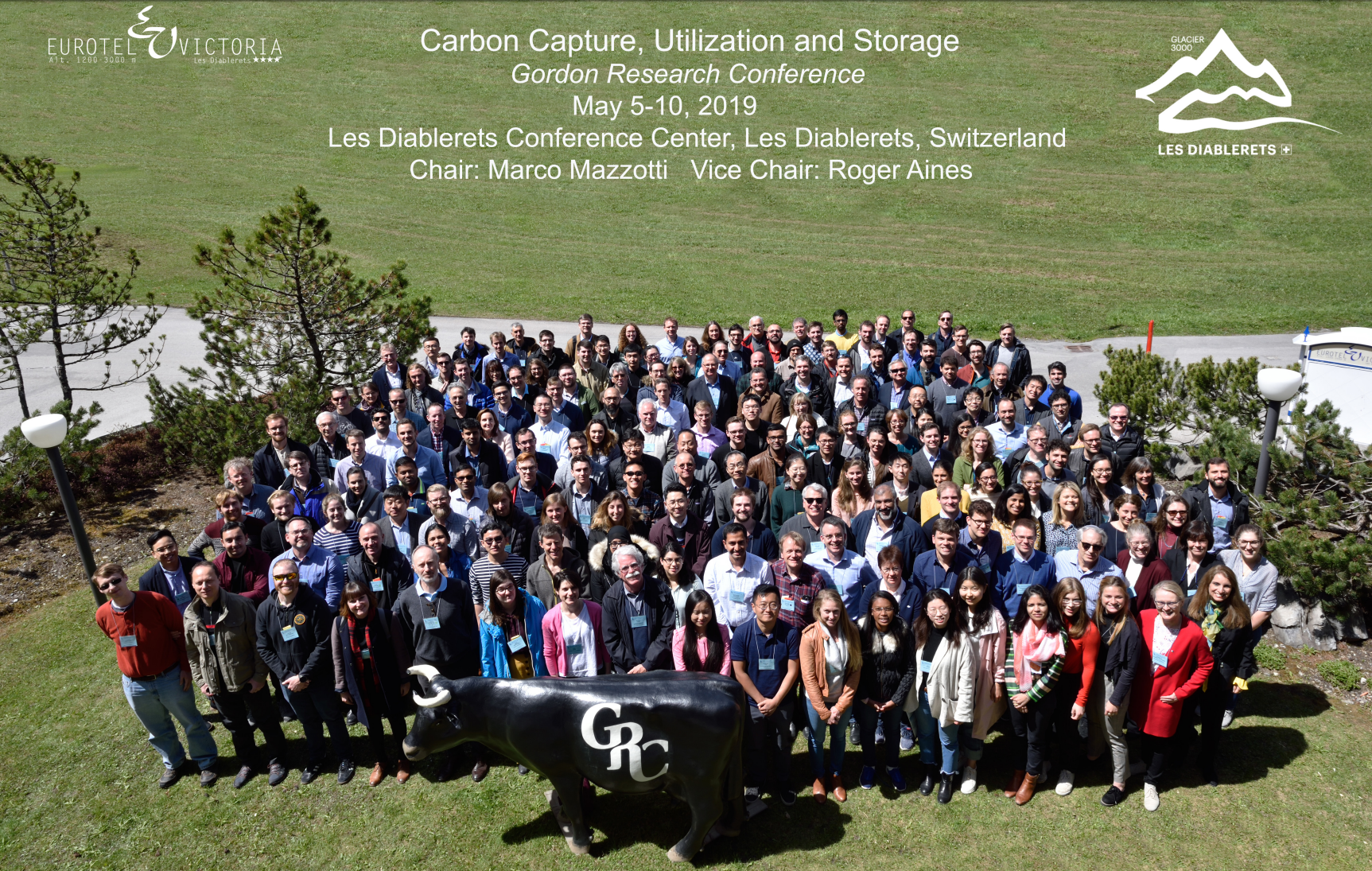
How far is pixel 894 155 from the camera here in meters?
36.7

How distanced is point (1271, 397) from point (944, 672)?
533 centimetres

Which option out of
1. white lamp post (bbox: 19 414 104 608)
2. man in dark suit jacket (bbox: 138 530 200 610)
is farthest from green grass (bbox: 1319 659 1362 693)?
white lamp post (bbox: 19 414 104 608)

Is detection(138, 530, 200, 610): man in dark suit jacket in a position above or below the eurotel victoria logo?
below

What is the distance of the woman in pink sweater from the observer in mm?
6914

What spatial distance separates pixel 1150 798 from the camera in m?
7.23

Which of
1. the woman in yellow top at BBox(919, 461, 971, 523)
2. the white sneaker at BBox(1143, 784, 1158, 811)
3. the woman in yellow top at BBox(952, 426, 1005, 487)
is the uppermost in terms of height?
the woman in yellow top at BBox(952, 426, 1005, 487)

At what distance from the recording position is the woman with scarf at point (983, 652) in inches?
275

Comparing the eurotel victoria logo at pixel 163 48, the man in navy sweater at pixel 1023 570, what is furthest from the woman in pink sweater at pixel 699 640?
the eurotel victoria logo at pixel 163 48

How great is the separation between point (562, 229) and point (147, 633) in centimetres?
2592

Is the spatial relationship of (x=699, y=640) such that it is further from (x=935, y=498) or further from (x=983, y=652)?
(x=935, y=498)

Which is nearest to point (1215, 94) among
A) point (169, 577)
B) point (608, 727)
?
point (608, 727)

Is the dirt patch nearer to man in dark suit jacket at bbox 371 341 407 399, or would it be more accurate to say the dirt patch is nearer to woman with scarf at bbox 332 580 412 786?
man in dark suit jacket at bbox 371 341 407 399

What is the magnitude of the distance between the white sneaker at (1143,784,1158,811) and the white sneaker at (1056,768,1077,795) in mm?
540

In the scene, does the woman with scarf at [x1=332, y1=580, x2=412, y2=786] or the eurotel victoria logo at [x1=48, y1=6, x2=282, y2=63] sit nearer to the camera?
the woman with scarf at [x1=332, y1=580, x2=412, y2=786]
